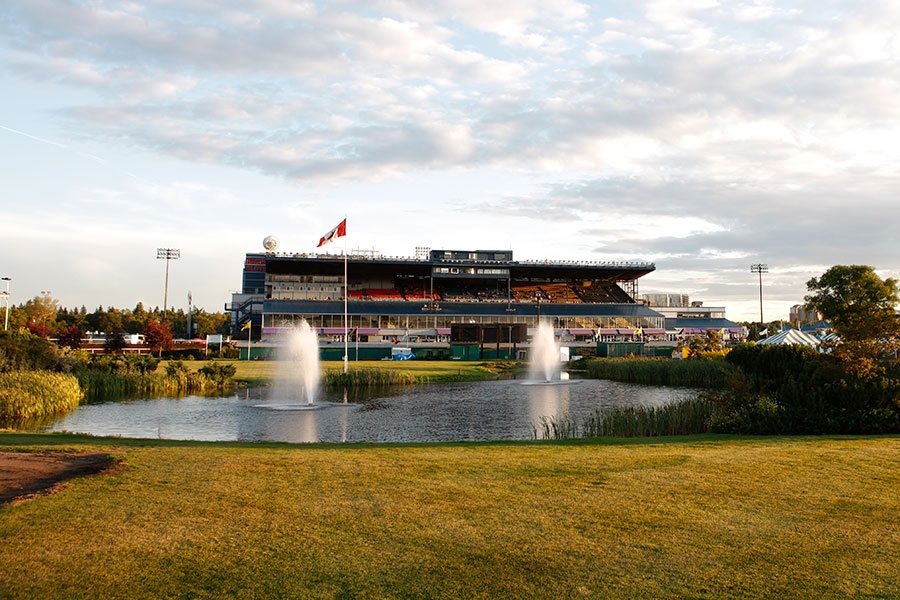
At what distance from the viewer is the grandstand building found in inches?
3349

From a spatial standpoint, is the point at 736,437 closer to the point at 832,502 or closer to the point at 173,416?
the point at 832,502

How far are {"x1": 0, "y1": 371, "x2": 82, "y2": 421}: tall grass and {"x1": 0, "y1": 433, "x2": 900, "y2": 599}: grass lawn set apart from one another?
55.9 feet

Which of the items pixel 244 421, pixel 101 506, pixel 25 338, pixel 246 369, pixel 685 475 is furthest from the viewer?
pixel 246 369

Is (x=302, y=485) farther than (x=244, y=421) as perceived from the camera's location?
No

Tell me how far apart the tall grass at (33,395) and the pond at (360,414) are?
101 centimetres

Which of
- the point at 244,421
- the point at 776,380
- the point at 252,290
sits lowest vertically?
the point at 244,421

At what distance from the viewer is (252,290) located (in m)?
99.5

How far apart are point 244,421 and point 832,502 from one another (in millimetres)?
20801

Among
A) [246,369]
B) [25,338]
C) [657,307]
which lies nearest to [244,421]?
[25,338]

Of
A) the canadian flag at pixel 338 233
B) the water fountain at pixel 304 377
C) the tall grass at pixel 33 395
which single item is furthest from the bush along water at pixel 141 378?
the canadian flag at pixel 338 233

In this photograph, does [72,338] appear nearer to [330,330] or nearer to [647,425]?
[330,330]

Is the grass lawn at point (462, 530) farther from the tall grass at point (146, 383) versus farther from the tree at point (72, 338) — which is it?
the tree at point (72, 338)

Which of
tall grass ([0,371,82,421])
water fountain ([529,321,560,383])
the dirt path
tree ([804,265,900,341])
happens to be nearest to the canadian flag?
water fountain ([529,321,560,383])

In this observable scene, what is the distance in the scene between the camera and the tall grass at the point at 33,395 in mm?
25375
